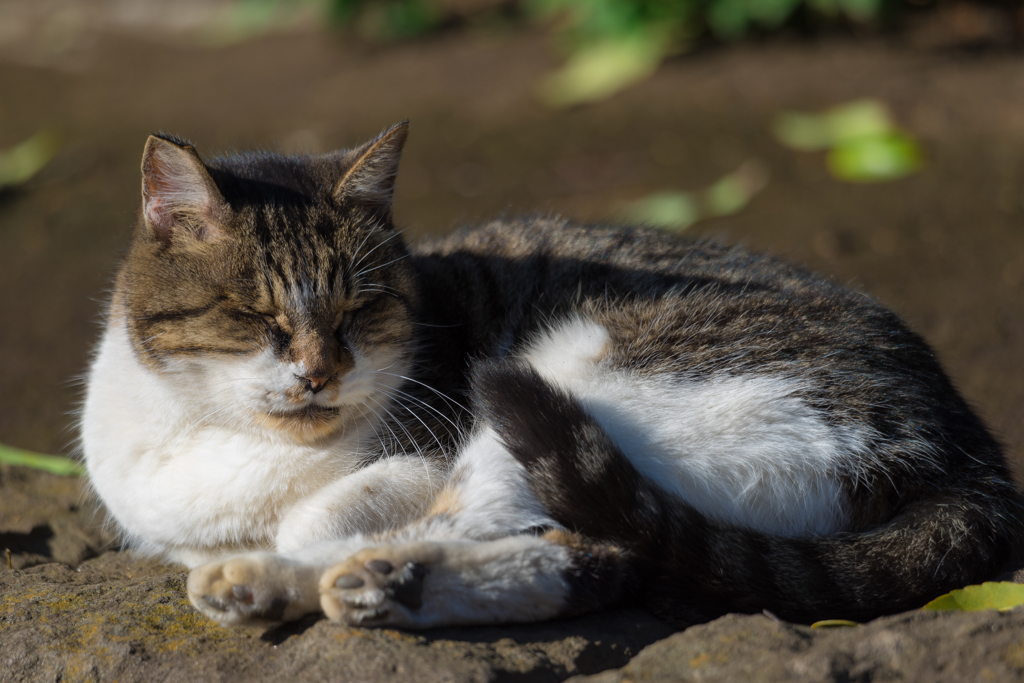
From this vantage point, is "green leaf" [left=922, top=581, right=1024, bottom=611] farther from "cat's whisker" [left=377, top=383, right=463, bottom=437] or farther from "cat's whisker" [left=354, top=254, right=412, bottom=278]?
"cat's whisker" [left=354, top=254, right=412, bottom=278]

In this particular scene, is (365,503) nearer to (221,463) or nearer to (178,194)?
(221,463)

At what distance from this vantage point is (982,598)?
6.41ft

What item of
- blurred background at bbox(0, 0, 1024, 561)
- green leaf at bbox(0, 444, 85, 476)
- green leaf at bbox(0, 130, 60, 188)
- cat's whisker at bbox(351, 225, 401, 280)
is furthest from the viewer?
green leaf at bbox(0, 130, 60, 188)

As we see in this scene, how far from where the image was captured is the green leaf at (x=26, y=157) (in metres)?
6.20

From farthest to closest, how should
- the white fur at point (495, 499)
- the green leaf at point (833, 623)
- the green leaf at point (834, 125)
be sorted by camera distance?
the green leaf at point (834, 125), the white fur at point (495, 499), the green leaf at point (833, 623)

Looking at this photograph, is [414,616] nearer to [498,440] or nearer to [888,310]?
[498,440]

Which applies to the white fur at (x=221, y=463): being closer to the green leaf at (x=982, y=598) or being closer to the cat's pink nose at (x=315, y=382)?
the cat's pink nose at (x=315, y=382)

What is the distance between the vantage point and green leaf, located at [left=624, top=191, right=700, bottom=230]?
16.2 ft

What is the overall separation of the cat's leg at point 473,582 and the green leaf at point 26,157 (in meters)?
5.61

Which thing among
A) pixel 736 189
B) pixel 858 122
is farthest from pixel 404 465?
pixel 858 122

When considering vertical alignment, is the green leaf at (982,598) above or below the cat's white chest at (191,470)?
below

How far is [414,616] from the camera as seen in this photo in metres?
1.83

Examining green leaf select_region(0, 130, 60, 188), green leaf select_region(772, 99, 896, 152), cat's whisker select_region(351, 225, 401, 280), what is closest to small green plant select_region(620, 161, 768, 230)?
green leaf select_region(772, 99, 896, 152)

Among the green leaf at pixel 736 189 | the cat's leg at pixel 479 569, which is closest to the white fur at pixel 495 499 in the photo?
the cat's leg at pixel 479 569
